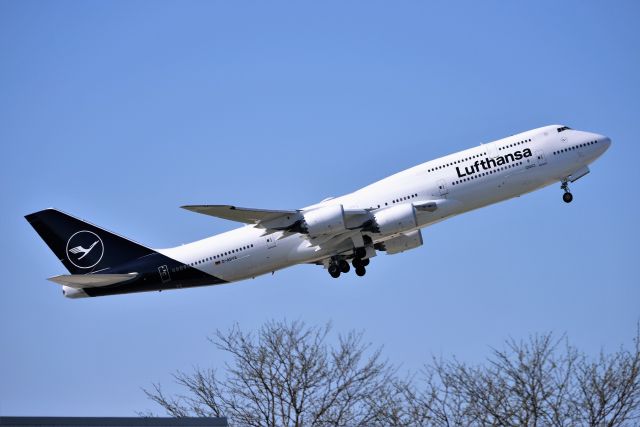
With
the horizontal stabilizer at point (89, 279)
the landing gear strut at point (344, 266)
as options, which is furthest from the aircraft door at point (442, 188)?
the horizontal stabilizer at point (89, 279)

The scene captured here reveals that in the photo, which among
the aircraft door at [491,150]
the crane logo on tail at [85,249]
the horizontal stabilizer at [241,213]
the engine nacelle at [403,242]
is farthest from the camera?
the crane logo on tail at [85,249]

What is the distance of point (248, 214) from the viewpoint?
5594 centimetres

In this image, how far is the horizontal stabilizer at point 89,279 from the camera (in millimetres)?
58562

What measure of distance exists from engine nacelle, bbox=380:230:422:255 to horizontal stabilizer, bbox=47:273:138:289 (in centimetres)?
1439

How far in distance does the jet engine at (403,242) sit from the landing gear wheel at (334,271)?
3414mm

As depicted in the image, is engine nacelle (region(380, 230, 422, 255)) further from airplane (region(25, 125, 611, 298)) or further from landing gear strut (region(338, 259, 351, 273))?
landing gear strut (region(338, 259, 351, 273))

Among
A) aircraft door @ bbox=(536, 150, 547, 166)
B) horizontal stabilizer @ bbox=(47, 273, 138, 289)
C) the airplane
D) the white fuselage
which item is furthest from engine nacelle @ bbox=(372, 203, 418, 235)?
horizontal stabilizer @ bbox=(47, 273, 138, 289)

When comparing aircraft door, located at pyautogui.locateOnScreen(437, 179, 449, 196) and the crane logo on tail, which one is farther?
the crane logo on tail

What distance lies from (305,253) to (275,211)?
3.78 metres

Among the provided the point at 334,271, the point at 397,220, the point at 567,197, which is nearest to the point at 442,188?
the point at 397,220

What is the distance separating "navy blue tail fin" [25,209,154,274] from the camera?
202 ft

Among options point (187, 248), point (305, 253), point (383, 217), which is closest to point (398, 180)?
point (383, 217)

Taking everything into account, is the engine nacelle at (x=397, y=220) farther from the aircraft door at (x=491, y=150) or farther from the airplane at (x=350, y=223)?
the aircraft door at (x=491, y=150)

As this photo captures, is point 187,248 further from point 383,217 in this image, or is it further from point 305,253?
point 383,217
